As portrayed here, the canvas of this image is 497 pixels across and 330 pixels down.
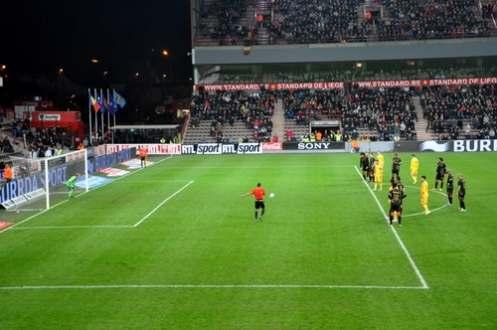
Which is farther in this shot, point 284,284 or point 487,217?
point 487,217

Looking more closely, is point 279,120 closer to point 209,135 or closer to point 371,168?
point 209,135

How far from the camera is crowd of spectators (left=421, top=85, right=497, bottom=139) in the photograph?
5938cm

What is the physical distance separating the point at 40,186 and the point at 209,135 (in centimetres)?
3066

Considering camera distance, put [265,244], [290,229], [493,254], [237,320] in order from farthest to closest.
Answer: [290,229]
[265,244]
[493,254]
[237,320]

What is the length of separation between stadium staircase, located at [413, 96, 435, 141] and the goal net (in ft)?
108

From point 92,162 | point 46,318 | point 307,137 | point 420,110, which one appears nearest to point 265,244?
point 46,318

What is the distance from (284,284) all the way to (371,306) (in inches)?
105

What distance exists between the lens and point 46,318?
1459 cm

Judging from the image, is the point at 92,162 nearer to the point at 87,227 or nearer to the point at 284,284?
the point at 87,227

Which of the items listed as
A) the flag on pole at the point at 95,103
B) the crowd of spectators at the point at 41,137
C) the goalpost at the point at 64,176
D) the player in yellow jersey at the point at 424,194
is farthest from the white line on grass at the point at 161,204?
the crowd of spectators at the point at 41,137

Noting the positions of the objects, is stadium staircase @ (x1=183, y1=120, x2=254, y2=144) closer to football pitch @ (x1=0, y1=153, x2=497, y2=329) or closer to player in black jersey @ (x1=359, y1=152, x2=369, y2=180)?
player in black jersey @ (x1=359, y1=152, x2=369, y2=180)

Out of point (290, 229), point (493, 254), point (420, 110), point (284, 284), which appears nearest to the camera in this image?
point (284, 284)

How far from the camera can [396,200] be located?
2305cm

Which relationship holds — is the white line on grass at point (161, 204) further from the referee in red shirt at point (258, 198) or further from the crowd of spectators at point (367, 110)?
the crowd of spectators at point (367, 110)
